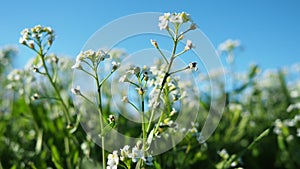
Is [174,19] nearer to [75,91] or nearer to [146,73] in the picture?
[146,73]

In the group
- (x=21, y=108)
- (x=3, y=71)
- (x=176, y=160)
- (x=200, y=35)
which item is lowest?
(x=176, y=160)

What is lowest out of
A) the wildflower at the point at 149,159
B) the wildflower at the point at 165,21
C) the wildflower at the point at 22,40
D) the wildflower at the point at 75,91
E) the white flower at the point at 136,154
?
the wildflower at the point at 149,159

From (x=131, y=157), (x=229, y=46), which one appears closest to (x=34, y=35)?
(x=131, y=157)

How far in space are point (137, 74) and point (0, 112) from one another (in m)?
2.19

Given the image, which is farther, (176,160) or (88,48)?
(176,160)

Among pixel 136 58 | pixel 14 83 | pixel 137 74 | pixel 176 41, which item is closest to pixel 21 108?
pixel 14 83

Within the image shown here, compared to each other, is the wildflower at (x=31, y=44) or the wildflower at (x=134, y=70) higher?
the wildflower at (x=31, y=44)

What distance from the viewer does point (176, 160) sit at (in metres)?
2.06

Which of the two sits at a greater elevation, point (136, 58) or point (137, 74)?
point (136, 58)

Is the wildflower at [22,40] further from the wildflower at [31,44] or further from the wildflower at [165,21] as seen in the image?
the wildflower at [165,21]

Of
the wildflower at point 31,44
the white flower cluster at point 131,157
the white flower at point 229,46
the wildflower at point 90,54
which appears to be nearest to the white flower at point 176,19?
the wildflower at point 90,54

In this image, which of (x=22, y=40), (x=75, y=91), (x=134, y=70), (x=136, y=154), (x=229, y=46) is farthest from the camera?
(x=229, y=46)

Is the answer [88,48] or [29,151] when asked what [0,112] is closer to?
[29,151]

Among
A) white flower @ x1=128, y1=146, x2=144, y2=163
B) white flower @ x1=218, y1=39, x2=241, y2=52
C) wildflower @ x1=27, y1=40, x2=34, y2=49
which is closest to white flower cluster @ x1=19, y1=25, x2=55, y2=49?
wildflower @ x1=27, y1=40, x2=34, y2=49
